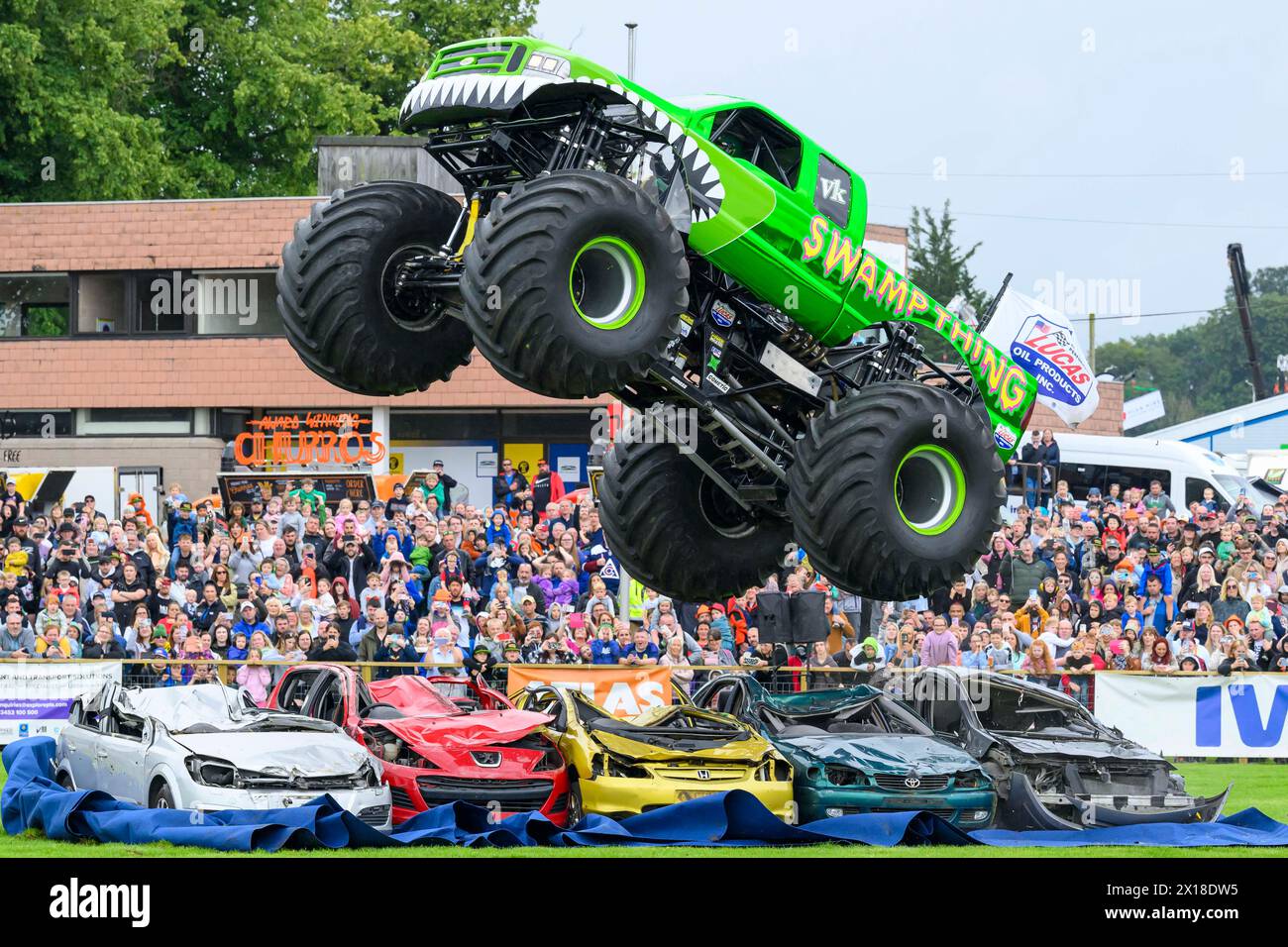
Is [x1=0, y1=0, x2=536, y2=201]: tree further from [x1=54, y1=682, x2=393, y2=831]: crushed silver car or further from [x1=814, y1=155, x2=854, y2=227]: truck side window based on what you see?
[x1=814, y1=155, x2=854, y2=227]: truck side window

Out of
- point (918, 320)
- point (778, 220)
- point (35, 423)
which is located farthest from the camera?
point (35, 423)

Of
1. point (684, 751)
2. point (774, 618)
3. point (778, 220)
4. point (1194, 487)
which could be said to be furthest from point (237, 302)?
point (778, 220)

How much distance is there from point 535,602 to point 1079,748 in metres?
7.21

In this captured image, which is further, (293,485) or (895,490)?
(293,485)

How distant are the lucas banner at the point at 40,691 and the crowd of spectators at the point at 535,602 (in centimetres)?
59

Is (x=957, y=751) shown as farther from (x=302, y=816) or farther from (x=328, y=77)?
(x=328, y=77)

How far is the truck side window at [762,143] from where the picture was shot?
1225cm

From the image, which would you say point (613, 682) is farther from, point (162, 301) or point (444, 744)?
point (162, 301)

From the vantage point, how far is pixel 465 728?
52.6ft

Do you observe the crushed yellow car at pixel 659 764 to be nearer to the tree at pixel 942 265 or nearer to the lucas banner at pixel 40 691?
the lucas banner at pixel 40 691

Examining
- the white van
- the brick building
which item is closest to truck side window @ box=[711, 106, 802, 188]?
the white van

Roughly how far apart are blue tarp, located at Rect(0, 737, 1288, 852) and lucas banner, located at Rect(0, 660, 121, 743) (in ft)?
16.2

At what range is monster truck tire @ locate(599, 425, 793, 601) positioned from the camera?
45.4 feet

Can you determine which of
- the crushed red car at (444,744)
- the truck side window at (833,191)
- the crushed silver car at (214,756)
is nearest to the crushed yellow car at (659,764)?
the crushed red car at (444,744)
